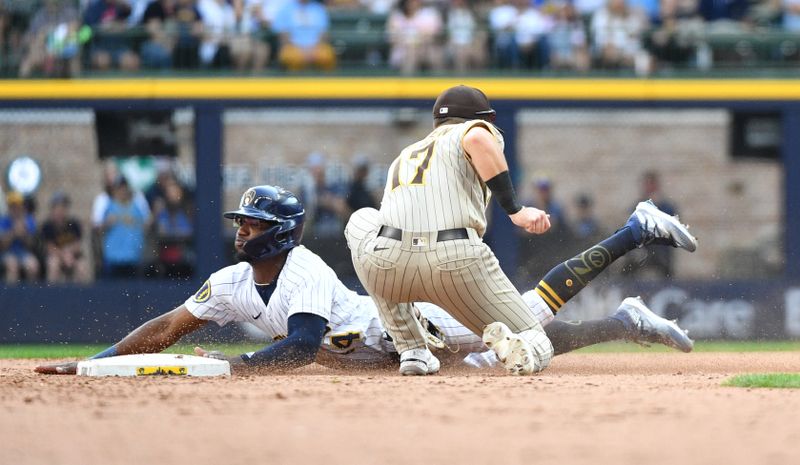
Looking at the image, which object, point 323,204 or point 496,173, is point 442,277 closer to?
point 496,173

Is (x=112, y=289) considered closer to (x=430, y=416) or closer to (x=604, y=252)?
(x=604, y=252)

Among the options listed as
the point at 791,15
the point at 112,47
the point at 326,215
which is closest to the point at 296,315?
the point at 326,215

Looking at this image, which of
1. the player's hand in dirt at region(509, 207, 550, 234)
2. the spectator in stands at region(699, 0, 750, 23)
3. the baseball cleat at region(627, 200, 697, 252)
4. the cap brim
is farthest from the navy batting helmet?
the spectator in stands at region(699, 0, 750, 23)

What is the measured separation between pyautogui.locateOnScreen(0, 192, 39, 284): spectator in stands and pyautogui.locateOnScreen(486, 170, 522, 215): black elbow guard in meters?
8.04

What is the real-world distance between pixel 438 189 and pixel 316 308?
2.94ft

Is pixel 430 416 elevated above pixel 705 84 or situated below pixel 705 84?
below

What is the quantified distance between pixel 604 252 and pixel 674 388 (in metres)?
1.32

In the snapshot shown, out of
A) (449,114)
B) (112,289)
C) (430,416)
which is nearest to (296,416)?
(430,416)

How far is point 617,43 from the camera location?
46.6ft

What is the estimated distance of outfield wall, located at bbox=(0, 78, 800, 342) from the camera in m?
13.0

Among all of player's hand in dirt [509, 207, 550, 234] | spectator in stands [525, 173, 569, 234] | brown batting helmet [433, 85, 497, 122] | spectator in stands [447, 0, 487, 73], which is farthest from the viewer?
spectator in stands [447, 0, 487, 73]

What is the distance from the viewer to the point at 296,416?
506cm

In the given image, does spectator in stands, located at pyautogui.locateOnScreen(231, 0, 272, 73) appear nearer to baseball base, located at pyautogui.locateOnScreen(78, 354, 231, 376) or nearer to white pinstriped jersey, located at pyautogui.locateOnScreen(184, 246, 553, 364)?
white pinstriped jersey, located at pyautogui.locateOnScreen(184, 246, 553, 364)

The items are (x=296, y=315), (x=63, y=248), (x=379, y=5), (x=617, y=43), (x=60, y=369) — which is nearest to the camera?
(x=296, y=315)
